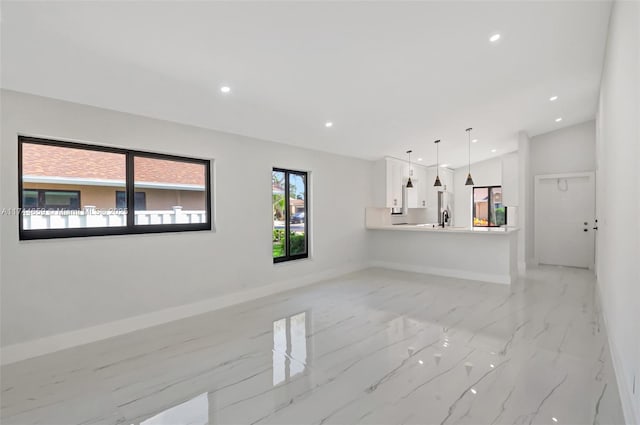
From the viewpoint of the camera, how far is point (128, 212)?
353 cm

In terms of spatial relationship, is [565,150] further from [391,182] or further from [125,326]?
[125,326]

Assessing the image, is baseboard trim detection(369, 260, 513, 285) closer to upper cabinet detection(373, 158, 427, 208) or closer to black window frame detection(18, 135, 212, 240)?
upper cabinet detection(373, 158, 427, 208)

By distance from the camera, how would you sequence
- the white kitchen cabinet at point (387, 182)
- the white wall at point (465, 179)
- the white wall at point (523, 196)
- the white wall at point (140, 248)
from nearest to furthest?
the white wall at point (140, 248) < the white wall at point (523, 196) < the white kitchen cabinet at point (387, 182) < the white wall at point (465, 179)

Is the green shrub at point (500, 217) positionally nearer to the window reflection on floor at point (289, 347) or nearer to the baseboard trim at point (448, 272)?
the baseboard trim at point (448, 272)

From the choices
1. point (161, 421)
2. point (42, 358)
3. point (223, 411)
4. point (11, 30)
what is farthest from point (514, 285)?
point (11, 30)

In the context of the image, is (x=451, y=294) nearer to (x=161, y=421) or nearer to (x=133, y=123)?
(x=161, y=421)

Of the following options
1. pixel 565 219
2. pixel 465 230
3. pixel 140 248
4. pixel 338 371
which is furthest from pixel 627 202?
pixel 565 219

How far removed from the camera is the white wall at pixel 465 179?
8.91 meters

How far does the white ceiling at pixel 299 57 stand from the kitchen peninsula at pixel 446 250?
A: 2310mm

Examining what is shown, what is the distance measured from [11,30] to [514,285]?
6673 millimetres

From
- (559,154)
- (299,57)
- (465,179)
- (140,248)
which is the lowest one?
(140,248)

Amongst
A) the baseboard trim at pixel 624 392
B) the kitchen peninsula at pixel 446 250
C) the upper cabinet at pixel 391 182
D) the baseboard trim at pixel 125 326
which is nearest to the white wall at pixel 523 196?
the kitchen peninsula at pixel 446 250

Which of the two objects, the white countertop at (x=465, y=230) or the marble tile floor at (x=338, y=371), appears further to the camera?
the white countertop at (x=465, y=230)

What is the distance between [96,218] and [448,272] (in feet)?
18.6
